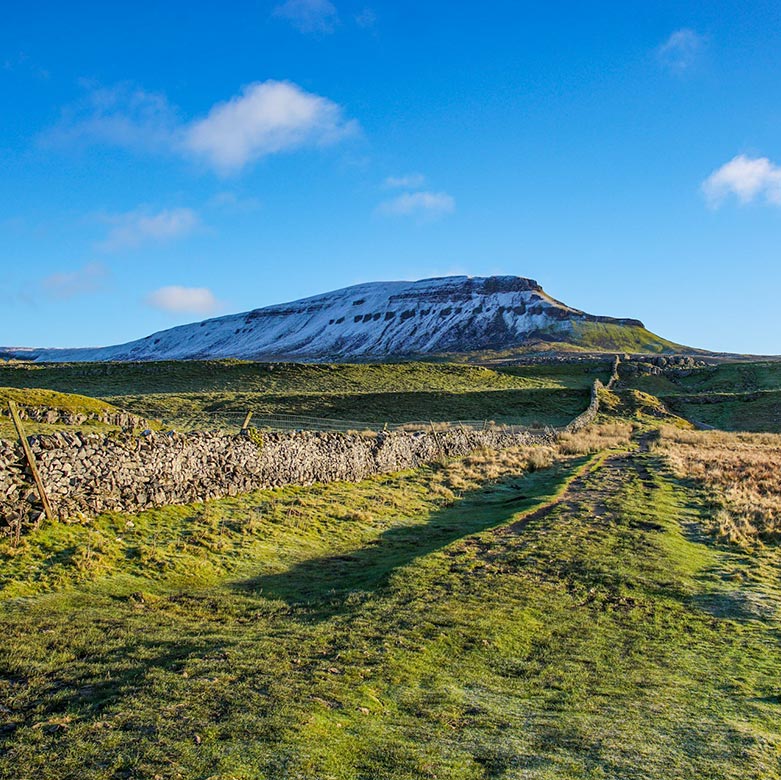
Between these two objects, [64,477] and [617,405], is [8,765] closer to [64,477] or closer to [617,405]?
[64,477]

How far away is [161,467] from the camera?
1569 centimetres

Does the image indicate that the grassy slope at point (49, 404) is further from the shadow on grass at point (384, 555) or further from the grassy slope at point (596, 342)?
the grassy slope at point (596, 342)

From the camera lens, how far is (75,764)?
5.62 metres

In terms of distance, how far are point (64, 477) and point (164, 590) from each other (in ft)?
12.0

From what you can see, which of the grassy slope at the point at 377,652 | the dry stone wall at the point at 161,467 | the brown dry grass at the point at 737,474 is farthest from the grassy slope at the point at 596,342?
the grassy slope at the point at 377,652

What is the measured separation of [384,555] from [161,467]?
5908 millimetres

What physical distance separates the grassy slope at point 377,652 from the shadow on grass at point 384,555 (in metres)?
0.09

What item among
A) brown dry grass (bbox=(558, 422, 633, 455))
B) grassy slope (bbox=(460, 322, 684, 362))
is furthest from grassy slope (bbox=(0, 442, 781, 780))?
grassy slope (bbox=(460, 322, 684, 362))

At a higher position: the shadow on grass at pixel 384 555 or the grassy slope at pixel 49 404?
the grassy slope at pixel 49 404

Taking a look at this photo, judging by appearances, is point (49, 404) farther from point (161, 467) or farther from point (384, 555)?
point (384, 555)

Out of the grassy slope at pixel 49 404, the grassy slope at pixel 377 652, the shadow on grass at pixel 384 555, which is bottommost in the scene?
the shadow on grass at pixel 384 555

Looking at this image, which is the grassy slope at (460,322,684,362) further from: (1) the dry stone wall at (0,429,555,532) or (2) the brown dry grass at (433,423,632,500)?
(1) the dry stone wall at (0,429,555,532)

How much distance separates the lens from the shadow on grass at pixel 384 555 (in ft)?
39.4

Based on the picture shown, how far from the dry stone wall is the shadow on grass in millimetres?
4016
